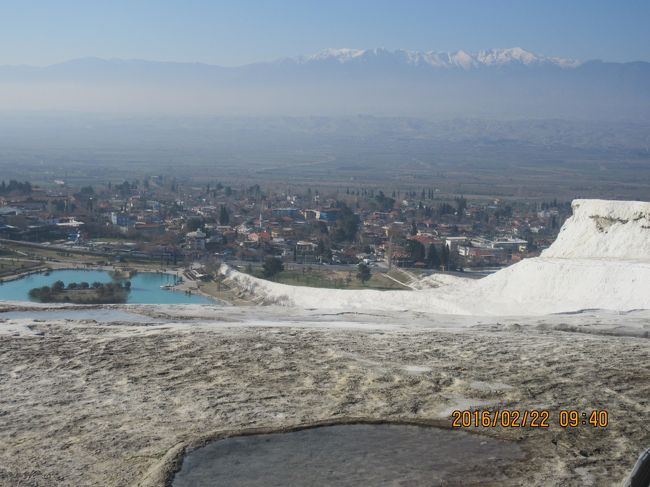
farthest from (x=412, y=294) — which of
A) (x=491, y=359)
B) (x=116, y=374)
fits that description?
(x=116, y=374)

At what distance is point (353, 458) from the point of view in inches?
189

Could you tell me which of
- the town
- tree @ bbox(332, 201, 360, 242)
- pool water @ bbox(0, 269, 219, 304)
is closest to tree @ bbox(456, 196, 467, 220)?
the town

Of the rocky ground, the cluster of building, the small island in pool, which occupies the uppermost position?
the rocky ground

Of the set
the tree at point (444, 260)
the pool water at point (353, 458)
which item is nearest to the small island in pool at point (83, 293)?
the tree at point (444, 260)

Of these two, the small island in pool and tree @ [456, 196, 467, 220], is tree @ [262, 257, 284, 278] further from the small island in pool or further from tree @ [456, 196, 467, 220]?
tree @ [456, 196, 467, 220]

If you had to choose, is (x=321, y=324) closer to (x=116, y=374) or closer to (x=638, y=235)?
(x=116, y=374)

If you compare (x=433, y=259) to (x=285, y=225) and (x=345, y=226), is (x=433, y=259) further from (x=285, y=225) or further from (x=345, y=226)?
(x=285, y=225)

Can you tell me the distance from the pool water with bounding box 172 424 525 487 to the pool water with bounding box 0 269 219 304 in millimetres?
18511

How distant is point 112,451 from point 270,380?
5.40 feet

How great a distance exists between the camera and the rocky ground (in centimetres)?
481

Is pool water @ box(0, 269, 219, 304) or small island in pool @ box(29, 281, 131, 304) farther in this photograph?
pool water @ box(0, 269, 219, 304)

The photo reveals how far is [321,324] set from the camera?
364 inches

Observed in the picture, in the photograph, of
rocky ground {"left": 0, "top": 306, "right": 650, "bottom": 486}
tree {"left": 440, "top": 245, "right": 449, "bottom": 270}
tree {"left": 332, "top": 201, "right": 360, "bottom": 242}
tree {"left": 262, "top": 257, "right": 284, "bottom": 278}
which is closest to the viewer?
rocky ground {"left": 0, "top": 306, "right": 650, "bottom": 486}

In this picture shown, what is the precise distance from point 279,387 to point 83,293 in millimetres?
19442
